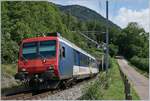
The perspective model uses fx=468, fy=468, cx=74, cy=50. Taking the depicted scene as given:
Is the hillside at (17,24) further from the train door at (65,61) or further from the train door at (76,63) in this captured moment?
the train door at (65,61)

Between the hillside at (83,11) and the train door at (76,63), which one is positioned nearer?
the train door at (76,63)

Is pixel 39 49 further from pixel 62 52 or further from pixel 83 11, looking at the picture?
pixel 83 11

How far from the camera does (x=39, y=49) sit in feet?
73.7

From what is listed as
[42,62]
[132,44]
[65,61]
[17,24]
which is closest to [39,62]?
[42,62]

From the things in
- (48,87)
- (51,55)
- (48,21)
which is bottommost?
(48,87)

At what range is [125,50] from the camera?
11838 cm

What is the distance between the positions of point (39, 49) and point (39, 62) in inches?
27.5

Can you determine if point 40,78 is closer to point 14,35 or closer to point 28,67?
point 28,67

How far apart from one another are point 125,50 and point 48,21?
60.2 metres

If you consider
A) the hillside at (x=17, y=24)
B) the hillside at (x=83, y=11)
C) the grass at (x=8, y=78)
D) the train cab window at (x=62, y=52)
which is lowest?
the grass at (x=8, y=78)

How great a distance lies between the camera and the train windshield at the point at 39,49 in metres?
22.3

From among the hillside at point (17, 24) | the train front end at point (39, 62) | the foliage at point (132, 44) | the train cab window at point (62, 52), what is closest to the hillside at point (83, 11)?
the hillside at point (17, 24)

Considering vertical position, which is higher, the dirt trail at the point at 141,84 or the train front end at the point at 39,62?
the train front end at the point at 39,62

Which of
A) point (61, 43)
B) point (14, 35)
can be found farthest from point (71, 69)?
point (14, 35)
